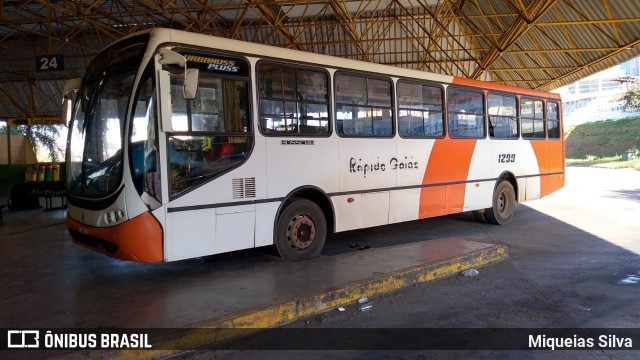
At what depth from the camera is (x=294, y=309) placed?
15.7ft

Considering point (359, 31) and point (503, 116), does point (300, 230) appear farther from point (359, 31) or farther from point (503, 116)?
point (359, 31)

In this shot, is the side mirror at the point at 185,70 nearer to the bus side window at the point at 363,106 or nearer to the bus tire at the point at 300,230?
the bus tire at the point at 300,230

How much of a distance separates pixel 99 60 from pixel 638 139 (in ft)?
144

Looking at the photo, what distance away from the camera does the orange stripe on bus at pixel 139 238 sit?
506 cm

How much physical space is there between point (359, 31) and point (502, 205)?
498 inches

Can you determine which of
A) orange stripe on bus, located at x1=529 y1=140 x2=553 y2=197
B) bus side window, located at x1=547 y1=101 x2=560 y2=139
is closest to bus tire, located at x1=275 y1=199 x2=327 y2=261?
orange stripe on bus, located at x1=529 y1=140 x2=553 y2=197

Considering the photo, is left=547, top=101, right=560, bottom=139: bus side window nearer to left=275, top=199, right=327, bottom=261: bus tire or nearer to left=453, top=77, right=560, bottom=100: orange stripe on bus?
left=453, top=77, right=560, bottom=100: orange stripe on bus

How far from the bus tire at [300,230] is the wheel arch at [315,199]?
0.09m

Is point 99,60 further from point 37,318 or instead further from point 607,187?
point 607,187

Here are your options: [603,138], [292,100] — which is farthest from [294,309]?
[603,138]

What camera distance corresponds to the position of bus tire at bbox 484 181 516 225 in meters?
10.3

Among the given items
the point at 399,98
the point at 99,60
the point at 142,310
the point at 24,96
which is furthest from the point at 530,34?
the point at 24,96

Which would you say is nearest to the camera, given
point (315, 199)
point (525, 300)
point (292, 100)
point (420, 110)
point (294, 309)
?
point (294, 309)

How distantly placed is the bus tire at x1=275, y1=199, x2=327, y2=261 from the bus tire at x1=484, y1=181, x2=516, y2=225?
5.00m
